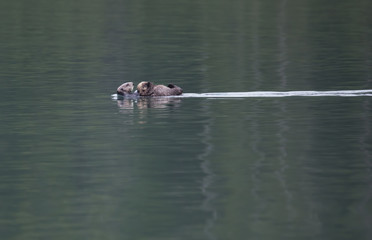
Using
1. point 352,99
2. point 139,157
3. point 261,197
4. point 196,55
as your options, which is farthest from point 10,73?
point 261,197

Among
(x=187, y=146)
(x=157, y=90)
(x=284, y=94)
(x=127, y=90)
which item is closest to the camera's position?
(x=187, y=146)

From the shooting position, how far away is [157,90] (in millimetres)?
29922

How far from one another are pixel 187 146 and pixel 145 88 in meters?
8.19

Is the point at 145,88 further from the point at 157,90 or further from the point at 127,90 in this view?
the point at 127,90

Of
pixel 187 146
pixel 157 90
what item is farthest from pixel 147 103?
pixel 187 146

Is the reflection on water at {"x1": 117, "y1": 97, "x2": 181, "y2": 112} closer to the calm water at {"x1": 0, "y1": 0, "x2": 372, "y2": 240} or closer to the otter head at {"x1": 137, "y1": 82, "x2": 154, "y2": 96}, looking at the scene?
the calm water at {"x1": 0, "y1": 0, "x2": 372, "y2": 240}

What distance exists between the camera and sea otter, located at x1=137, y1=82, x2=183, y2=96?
29.9 metres

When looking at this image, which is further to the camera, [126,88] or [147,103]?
[126,88]

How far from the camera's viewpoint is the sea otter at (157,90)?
98.0 ft

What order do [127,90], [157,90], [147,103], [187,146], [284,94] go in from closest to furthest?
[187,146], [147,103], [157,90], [284,94], [127,90]

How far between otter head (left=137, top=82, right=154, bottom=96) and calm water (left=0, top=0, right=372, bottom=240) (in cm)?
68

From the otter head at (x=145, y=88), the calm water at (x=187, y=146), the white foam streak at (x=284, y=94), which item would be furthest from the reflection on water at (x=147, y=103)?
the white foam streak at (x=284, y=94)

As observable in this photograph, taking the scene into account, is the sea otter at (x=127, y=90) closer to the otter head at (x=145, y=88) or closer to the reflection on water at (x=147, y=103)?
the otter head at (x=145, y=88)

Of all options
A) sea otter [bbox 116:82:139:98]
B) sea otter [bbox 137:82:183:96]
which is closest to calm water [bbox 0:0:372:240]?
sea otter [bbox 116:82:139:98]
